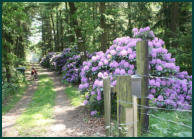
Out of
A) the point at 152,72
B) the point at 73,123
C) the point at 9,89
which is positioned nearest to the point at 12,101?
the point at 9,89

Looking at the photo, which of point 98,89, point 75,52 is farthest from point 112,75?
point 75,52

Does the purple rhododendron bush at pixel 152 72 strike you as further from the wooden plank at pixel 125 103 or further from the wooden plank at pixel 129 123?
the wooden plank at pixel 129 123

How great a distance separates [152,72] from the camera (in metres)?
6.16

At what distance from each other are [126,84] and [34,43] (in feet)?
124

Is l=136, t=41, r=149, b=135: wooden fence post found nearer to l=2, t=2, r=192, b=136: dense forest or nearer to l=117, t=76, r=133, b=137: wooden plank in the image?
l=2, t=2, r=192, b=136: dense forest

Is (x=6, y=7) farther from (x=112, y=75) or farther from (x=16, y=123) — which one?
(x=112, y=75)

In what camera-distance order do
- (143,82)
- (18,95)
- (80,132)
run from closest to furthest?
(143,82), (80,132), (18,95)

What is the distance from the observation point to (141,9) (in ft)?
48.3

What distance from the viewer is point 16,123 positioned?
22.8 feet

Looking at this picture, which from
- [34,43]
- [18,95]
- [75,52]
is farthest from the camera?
[34,43]

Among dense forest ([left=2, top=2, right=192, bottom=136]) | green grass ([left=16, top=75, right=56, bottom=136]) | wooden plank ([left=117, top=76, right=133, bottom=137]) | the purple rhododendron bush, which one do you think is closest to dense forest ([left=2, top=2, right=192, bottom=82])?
dense forest ([left=2, top=2, right=192, bottom=136])

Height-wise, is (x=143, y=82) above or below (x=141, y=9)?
below

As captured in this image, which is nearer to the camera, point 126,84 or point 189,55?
point 126,84

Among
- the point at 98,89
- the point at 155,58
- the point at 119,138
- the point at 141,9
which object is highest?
the point at 141,9
